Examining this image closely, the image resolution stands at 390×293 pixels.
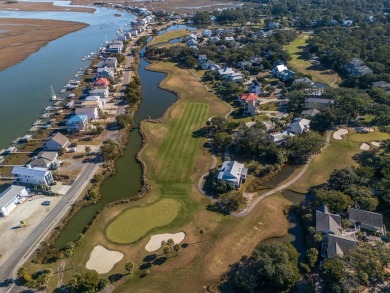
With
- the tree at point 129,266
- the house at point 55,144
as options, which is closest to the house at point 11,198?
the house at point 55,144

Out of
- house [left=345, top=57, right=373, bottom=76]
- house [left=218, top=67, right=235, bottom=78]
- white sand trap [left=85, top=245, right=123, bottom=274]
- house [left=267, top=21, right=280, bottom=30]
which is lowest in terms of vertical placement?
white sand trap [left=85, top=245, right=123, bottom=274]

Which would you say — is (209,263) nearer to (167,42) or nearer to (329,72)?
(329,72)

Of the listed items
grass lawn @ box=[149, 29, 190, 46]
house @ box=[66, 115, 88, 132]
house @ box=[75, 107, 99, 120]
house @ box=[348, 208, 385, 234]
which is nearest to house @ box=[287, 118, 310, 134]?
house @ box=[348, 208, 385, 234]

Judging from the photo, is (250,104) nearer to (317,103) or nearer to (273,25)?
(317,103)

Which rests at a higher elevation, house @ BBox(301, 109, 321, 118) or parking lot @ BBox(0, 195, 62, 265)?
house @ BBox(301, 109, 321, 118)

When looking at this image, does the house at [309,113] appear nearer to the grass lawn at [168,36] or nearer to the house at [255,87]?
the house at [255,87]

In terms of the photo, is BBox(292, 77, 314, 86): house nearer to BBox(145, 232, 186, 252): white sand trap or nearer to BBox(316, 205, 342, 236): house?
BBox(316, 205, 342, 236): house
